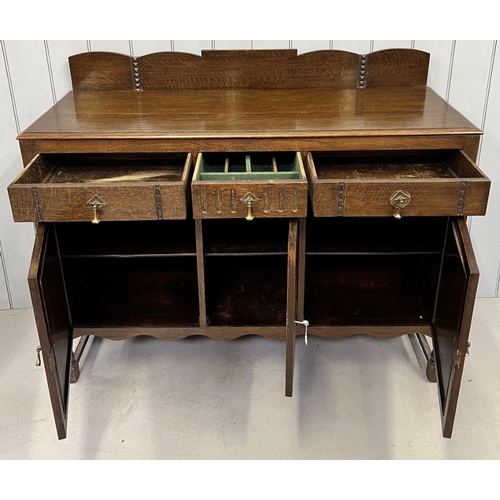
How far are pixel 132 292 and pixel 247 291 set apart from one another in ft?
1.28

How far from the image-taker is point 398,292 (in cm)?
195

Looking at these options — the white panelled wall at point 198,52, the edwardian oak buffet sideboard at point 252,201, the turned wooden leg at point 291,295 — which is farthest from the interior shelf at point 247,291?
the white panelled wall at point 198,52

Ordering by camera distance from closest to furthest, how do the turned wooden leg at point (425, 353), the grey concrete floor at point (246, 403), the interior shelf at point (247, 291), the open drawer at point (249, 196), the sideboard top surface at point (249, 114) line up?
1. the open drawer at point (249, 196)
2. the sideboard top surface at point (249, 114)
3. the grey concrete floor at point (246, 403)
4. the interior shelf at point (247, 291)
5. the turned wooden leg at point (425, 353)

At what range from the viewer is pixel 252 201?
1.41 metres

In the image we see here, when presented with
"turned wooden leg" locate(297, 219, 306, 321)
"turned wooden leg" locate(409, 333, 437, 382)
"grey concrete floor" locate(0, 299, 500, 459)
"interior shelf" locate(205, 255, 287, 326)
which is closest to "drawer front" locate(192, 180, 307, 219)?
"turned wooden leg" locate(297, 219, 306, 321)

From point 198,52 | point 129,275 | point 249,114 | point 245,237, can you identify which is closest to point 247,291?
point 245,237

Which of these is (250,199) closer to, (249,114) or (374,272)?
(249,114)

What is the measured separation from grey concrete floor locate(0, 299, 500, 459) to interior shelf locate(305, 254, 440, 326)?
25 cm

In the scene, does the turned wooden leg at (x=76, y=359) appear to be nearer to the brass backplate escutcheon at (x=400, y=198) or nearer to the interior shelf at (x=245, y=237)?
the interior shelf at (x=245, y=237)

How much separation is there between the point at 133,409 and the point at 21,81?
118cm

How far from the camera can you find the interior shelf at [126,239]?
6.07 feet

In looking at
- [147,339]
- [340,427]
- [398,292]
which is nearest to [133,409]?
[147,339]

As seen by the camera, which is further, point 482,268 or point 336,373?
point 482,268

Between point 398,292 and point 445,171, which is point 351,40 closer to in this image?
point 445,171
